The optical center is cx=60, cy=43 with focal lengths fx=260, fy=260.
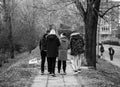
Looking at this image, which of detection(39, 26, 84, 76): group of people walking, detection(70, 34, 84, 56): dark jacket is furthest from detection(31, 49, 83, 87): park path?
detection(70, 34, 84, 56): dark jacket

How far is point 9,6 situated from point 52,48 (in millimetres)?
30939

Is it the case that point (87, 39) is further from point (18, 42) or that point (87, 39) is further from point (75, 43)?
point (18, 42)

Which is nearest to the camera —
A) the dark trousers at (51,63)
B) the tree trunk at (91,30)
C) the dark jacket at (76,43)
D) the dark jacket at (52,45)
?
the dark jacket at (52,45)

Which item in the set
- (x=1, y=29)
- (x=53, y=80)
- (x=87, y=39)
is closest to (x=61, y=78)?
(x=53, y=80)

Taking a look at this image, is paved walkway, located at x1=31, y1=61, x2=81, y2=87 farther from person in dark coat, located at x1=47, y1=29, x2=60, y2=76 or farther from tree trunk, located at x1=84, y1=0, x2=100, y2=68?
tree trunk, located at x1=84, y1=0, x2=100, y2=68

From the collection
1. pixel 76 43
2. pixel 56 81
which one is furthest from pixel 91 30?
pixel 56 81

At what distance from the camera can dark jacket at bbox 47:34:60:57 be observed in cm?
948

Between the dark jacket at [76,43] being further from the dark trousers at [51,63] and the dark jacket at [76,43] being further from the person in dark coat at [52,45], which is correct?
the dark trousers at [51,63]

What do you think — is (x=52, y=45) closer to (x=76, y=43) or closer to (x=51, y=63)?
(x=51, y=63)

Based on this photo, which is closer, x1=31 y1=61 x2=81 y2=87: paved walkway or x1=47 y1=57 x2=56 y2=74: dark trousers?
x1=31 y1=61 x2=81 y2=87: paved walkway

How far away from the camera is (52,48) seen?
9.49 metres

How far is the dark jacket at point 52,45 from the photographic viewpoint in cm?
948

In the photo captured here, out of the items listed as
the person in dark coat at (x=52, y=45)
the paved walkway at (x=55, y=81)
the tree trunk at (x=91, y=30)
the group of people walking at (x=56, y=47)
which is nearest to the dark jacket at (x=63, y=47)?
the group of people walking at (x=56, y=47)

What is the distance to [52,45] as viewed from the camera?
9500 millimetres
